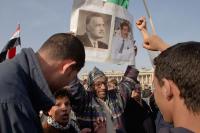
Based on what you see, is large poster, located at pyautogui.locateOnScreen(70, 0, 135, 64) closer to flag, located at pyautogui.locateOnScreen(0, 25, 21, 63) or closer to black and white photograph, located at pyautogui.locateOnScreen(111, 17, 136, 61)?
black and white photograph, located at pyautogui.locateOnScreen(111, 17, 136, 61)

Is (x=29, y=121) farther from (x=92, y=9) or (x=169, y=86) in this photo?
(x=92, y=9)

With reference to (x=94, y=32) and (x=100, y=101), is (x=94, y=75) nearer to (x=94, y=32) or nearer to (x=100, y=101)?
(x=100, y=101)

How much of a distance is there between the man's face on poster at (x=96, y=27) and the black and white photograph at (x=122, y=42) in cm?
21

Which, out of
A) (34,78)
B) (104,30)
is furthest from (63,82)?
(104,30)

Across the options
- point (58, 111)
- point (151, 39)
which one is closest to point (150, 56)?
point (151, 39)

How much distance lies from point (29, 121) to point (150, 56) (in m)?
1.68

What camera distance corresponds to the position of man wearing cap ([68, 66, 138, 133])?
5094 millimetres

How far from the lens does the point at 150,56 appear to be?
12.0ft

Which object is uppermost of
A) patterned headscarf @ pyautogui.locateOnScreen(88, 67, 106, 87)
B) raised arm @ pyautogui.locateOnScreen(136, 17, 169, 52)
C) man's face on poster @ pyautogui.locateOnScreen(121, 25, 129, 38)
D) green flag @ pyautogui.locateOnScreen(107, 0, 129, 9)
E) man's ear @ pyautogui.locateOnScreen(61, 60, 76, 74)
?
green flag @ pyautogui.locateOnScreen(107, 0, 129, 9)

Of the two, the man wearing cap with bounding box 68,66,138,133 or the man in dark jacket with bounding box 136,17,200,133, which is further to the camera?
the man wearing cap with bounding box 68,66,138,133

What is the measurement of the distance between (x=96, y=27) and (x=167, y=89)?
322 centimetres

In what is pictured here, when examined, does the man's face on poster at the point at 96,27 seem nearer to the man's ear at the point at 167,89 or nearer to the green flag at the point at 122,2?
the green flag at the point at 122,2

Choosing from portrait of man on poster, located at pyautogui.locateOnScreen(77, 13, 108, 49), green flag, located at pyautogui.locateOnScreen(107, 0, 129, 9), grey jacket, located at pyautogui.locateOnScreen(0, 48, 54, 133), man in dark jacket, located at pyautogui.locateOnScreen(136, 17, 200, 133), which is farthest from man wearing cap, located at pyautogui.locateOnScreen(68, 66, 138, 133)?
man in dark jacket, located at pyautogui.locateOnScreen(136, 17, 200, 133)

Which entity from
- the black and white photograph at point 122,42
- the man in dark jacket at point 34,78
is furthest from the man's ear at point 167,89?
the black and white photograph at point 122,42
